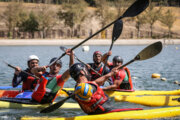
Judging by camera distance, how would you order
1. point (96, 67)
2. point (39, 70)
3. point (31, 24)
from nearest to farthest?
point (39, 70) < point (96, 67) < point (31, 24)

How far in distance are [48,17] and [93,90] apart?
42544 millimetres

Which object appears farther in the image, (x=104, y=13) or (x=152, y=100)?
(x=104, y=13)

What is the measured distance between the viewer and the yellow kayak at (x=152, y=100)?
8686 mm

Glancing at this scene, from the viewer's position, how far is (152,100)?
8828mm

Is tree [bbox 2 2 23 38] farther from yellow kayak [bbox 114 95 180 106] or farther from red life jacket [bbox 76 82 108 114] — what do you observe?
red life jacket [bbox 76 82 108 114]

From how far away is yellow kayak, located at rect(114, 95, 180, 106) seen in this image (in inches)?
342

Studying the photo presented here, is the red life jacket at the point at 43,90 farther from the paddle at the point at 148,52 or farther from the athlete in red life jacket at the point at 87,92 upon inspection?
the paddle at the point at 148,52

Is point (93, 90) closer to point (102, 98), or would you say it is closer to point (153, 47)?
point (102, 98)

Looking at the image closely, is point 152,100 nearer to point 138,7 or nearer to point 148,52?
point 148,52

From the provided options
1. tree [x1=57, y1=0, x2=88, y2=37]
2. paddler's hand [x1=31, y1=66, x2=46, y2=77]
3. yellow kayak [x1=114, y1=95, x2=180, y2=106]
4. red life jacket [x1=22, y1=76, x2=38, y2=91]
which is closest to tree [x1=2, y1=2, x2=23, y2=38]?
tree [x1=57, y1=0, x2=88, y2=37]

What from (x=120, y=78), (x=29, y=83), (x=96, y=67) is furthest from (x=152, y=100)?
(x=29, y=83)

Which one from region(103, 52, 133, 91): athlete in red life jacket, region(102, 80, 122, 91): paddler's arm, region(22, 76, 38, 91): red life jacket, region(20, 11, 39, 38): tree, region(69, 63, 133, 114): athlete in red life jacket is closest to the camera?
region(69, 63, 133, 114): athlete in red life jacket

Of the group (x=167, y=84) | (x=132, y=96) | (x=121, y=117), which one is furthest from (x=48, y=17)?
(x=121, y=117)

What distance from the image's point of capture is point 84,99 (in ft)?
17.8
